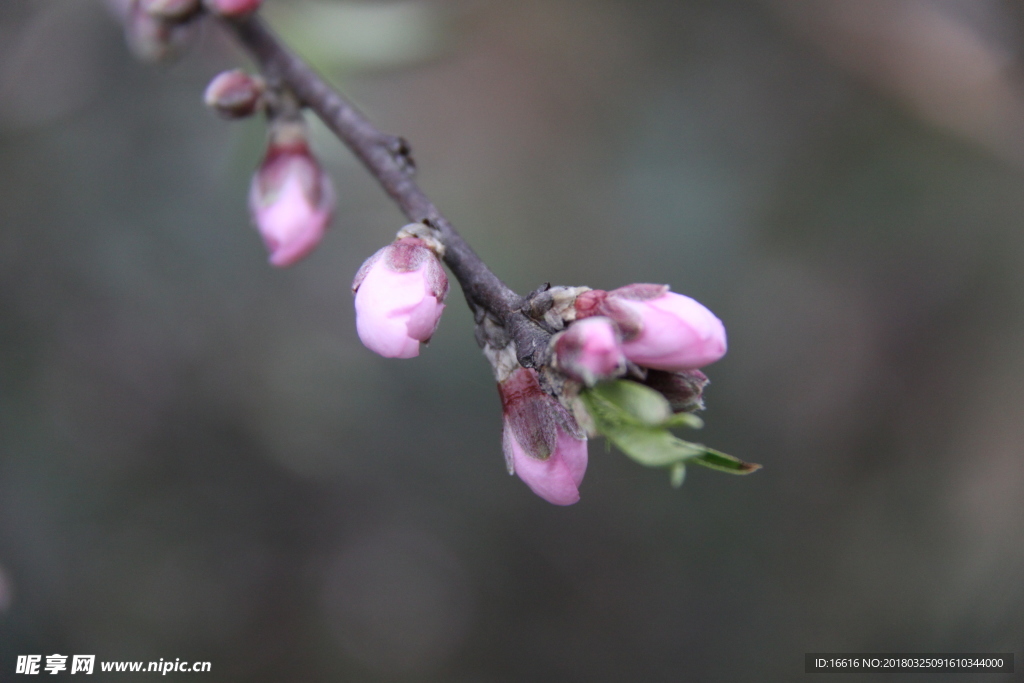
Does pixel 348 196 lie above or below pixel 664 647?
above

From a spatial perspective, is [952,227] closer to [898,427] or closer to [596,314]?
[898,427]

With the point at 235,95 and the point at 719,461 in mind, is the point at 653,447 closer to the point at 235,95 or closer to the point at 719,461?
the point at 719,461

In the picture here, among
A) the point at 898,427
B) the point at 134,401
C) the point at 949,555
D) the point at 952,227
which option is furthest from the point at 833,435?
the point at 134,401

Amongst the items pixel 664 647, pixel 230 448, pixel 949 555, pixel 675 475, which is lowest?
pixel 664 647

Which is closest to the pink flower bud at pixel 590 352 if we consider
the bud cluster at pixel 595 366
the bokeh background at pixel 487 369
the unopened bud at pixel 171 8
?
the bud cluster at pixel 595 366

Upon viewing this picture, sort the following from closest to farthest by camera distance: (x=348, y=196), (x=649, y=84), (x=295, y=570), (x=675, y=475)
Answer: (x=675, y=475) → (x=295, y=570) → (x=348, y=196) → (x=649, y=84)

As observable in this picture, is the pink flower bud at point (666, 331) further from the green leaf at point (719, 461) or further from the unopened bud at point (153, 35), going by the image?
the unopened bud at point (153, 35)

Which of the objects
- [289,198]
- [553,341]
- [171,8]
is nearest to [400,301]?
[553,341]

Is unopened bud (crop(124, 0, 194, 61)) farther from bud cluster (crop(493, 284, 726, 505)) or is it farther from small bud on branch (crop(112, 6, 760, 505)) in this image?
bud cluster (crop(493, 284, 726, 505))

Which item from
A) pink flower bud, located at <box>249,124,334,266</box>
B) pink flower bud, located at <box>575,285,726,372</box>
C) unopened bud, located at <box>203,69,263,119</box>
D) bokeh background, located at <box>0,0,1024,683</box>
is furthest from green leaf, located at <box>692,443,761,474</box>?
bokeh background, located at <box>0,0,1024,683</box>
